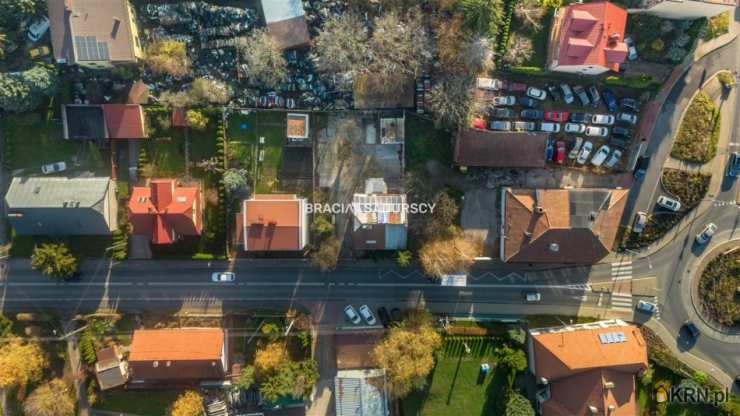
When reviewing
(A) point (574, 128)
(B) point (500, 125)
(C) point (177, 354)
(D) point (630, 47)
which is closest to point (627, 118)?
(A) point (574, 128)

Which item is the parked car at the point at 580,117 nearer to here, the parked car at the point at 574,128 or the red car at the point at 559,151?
the parked car at the point at 574,128

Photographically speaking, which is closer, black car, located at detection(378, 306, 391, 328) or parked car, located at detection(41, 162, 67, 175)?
parked car, located at detection(41, 162, 67, 175)

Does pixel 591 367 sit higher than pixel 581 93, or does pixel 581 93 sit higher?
pixel 581 93

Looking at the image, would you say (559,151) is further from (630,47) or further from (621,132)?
(630,47)

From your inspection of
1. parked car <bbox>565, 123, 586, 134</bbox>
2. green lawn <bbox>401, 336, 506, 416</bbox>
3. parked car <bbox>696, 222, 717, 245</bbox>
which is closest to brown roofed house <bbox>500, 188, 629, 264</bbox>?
parked car <bbox>565, 123, 586, 134</bbox>

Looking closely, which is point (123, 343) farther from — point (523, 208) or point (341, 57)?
point (523, 208)

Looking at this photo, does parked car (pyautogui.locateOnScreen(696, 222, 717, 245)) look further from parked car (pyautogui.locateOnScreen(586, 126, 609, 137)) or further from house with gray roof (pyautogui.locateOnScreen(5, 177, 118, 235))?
house with gray roof (pyautogui.locateOnScreen(5, 177, 118, 235))
